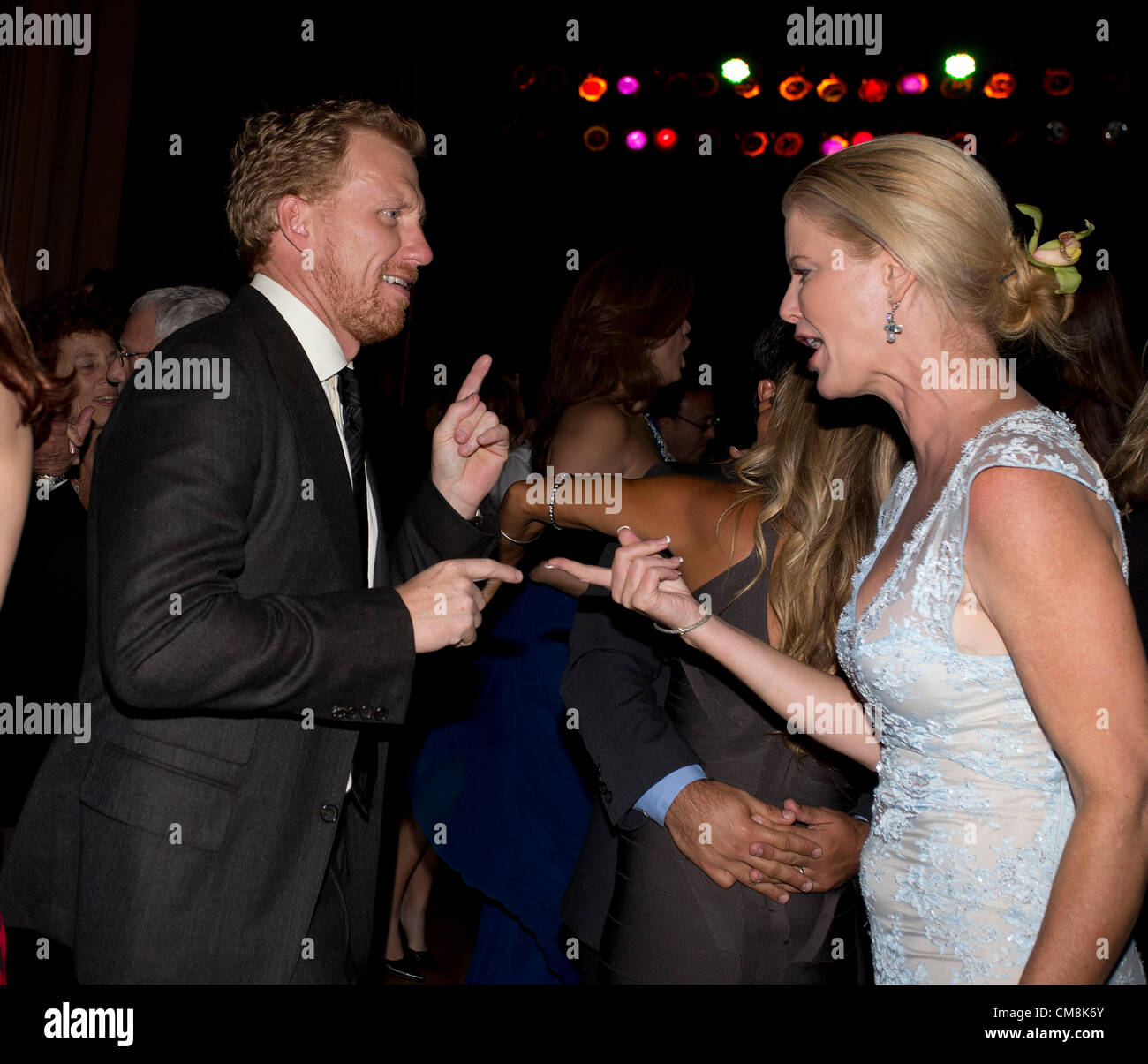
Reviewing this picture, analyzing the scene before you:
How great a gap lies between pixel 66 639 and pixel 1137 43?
6.16m

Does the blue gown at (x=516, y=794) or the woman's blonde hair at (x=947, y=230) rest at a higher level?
the woman's blonde hair at (x=947, y=230)

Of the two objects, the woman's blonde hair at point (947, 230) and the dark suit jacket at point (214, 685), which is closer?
the dark suit jacket at point (214, 685)

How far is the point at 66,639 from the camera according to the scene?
229 cm

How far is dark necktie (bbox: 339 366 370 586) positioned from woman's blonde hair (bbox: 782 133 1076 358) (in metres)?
0.77

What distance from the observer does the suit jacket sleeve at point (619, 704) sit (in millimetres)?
1937

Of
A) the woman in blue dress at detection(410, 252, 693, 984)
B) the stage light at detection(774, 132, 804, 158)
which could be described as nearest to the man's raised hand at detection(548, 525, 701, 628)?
the woman in blue dress at detection(410, 252, 693, 984)

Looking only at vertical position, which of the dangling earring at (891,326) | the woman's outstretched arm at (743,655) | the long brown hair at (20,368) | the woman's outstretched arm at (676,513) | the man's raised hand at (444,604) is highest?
the dangling earring at (891,326)

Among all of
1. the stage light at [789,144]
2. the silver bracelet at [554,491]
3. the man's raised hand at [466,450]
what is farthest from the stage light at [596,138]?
the man's raised hand at [466,450]

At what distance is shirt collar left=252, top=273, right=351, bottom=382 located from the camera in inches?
65.3

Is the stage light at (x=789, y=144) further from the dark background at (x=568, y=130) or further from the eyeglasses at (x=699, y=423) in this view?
the eyeglasses at (x=699, y=423)

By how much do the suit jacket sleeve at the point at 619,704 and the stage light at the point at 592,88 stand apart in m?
5.62

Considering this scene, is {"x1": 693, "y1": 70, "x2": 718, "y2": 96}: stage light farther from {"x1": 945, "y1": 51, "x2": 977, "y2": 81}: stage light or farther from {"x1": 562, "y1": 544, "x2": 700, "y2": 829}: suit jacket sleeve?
{"x1": 562, "y1": 544, "x2": 700, "y2": 829}: suit jacket sleeve

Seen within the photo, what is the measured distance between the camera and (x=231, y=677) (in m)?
1.33
